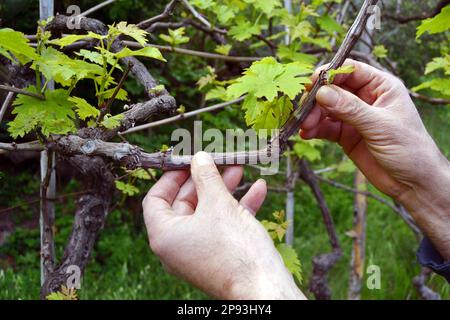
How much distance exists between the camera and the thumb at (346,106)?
43.3 inches

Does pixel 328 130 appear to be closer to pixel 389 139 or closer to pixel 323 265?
pixel 389 139

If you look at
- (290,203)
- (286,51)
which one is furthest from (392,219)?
(286,51)

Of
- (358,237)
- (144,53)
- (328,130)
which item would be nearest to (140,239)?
(358,237)

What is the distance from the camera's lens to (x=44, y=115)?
104cm

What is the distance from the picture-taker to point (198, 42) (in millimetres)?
3350

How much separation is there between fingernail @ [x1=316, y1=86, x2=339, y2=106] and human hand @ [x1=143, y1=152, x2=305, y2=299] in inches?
11.1

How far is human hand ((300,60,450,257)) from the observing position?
121cm

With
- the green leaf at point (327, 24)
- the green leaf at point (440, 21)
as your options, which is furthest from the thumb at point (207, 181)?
the green leaf at point (327, 24)

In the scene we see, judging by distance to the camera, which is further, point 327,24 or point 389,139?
point 327,24

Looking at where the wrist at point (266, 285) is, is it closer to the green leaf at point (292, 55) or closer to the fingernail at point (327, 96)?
the fingernail at point (327, 96)

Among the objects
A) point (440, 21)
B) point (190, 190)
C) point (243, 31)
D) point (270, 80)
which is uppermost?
point (243, 31)

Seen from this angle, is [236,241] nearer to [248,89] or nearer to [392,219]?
[248,89]

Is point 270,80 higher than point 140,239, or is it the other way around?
point 270,80

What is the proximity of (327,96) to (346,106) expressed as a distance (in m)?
0.08
